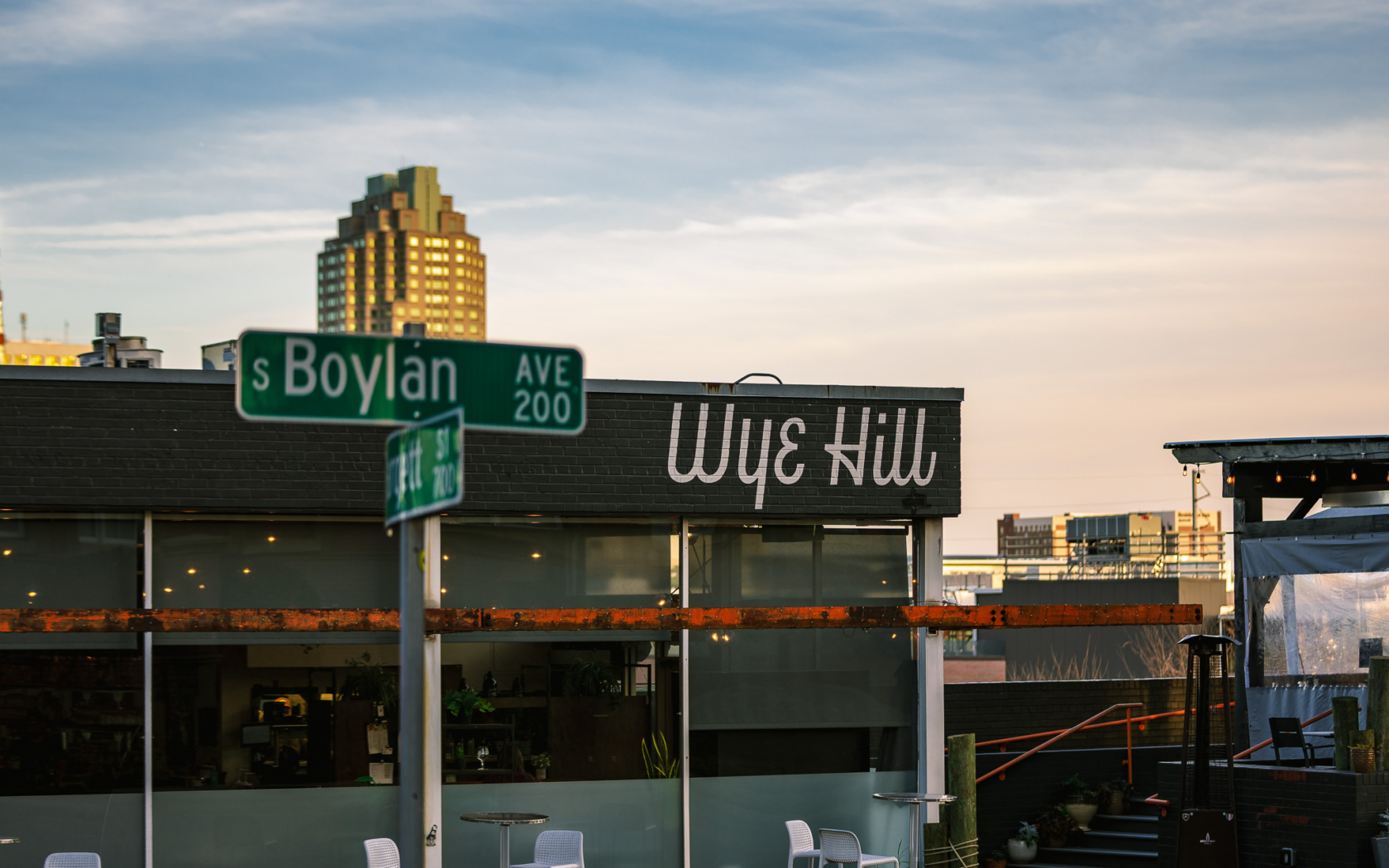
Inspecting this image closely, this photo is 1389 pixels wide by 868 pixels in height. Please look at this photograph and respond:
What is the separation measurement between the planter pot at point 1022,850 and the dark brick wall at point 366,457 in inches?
173

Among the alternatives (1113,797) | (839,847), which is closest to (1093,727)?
(1113,797)

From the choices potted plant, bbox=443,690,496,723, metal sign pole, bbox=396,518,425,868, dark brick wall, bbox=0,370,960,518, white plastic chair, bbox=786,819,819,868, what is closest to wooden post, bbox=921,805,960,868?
white plastic chair, bbox=786,819,819,868

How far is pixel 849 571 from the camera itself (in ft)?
41.3

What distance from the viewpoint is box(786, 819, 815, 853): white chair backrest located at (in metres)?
11.8

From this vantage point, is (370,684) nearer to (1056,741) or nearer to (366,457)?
(366,457)

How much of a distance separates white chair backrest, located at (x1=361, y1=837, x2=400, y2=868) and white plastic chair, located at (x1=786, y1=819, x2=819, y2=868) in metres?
3.13

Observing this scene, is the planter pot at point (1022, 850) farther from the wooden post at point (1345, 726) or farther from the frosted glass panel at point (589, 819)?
the frosted glass panel at point (589, 819)

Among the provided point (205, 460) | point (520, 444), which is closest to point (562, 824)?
point (520, 444)

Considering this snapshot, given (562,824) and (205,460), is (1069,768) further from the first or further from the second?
(205,460)

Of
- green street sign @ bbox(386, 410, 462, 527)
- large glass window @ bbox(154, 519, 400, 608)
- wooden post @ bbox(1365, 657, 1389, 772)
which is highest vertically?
green street sign @ bbox(386, 410, 462, 527)

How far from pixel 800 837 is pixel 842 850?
0.36 m

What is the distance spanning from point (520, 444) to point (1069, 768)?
7.67 m

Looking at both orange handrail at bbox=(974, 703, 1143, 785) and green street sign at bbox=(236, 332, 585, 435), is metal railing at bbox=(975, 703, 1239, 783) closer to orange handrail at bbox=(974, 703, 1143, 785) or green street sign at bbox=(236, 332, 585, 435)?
orange handrail at bbox=(974, 703, 1143, 785)

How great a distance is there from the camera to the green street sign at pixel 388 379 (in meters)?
4.29
